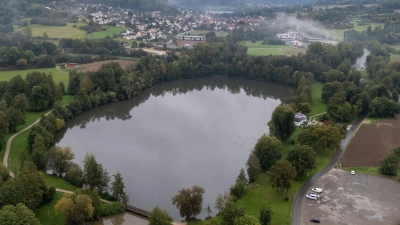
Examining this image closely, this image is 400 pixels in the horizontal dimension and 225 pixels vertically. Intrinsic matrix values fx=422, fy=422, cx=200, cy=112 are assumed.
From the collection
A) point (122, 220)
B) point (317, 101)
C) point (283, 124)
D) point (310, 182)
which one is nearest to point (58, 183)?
point (122, 220)

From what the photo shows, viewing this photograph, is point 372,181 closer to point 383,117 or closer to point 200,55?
point 383,117

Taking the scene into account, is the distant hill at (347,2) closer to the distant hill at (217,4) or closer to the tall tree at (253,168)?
the distant hill at (217,4)

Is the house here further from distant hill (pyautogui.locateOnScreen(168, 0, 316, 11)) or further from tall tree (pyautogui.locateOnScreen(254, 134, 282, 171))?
distant hill (pyautogui.locateOnScreen(168, 0, 316, 11))

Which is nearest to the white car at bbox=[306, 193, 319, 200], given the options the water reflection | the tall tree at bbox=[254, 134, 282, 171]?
the tall tree at bbox=[254, 134, 282, 171]

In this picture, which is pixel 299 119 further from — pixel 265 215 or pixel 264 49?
pixel 264 49

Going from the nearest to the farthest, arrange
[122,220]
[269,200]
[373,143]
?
[122,220] < [269,200] < [373,143]

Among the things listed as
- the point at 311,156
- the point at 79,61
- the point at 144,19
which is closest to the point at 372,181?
the point at 311,156

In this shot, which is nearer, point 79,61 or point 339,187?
Answer: point 339,187
